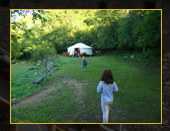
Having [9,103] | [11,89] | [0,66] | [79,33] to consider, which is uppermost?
[79,33]

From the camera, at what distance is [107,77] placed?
3693 millimetres

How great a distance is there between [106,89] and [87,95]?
0.40 m

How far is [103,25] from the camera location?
3.92m

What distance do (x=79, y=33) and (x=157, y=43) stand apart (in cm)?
143

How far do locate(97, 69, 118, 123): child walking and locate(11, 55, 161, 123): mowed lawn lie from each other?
8 centimetres

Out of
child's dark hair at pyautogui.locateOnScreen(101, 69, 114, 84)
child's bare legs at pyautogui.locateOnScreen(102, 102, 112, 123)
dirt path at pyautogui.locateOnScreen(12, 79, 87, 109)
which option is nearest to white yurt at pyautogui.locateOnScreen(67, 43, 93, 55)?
child's dark hair at pyautogui.locateOnScreen(101, 69, 114, 84)

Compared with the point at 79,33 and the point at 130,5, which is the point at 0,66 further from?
the point at 130,5

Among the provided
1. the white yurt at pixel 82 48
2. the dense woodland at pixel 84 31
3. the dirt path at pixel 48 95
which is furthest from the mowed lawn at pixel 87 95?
the dense woodland at pixel 84 31

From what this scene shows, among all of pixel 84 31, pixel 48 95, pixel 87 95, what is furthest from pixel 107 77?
pixel 48 95

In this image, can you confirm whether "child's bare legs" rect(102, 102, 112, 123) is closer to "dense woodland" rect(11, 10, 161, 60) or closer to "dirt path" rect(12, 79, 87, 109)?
"dirt path" rect(12, 79, 87, 109)

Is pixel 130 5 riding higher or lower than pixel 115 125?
higher

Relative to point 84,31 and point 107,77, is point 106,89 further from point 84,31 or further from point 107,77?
point 84,31

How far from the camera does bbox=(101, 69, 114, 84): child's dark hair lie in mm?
3643

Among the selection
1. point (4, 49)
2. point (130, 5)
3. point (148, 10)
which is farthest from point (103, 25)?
point (4, 49)
